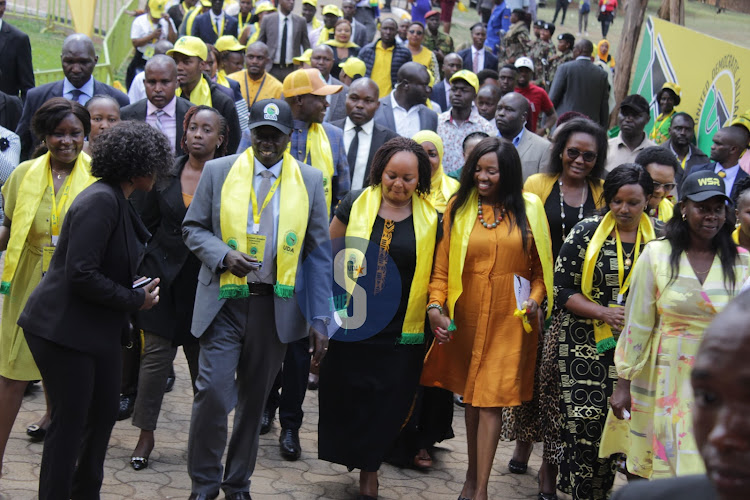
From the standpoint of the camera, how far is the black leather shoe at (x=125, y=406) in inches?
278

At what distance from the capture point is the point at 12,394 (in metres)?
5.62

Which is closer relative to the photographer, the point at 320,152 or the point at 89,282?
the point at 89,282

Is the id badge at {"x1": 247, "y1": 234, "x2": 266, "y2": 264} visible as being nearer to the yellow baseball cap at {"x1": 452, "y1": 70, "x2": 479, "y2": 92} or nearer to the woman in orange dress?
the woman in orange dress

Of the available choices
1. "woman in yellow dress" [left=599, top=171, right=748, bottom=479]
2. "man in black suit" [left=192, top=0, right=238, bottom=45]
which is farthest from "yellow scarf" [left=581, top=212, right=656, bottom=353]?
"man in black suit" [left=192, top=0, right=238, bottom=45]

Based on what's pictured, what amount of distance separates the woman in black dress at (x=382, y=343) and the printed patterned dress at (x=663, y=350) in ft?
4.53

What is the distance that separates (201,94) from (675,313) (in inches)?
190

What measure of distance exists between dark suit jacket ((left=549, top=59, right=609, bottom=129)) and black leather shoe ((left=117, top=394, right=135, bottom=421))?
751 cm

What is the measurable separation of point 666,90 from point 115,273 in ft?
27.5

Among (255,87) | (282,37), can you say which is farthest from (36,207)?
(282,37)

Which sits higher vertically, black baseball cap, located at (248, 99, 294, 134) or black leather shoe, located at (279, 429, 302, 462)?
black baseball cap, located at (248, 99, 294, 134)

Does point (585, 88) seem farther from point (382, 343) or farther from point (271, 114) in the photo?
point (271, 114)

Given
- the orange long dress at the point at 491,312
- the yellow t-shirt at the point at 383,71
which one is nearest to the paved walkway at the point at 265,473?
the orange long dress at the point at 491,312

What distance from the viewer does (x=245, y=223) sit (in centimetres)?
560

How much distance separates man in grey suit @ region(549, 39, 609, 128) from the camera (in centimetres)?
1254
